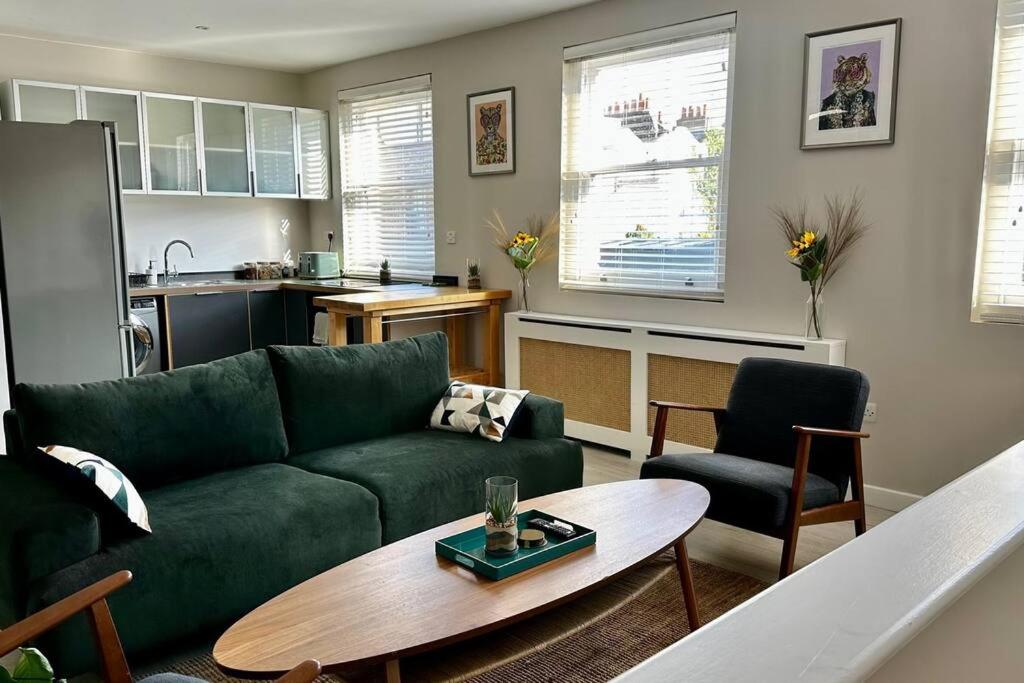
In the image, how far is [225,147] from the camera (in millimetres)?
6027

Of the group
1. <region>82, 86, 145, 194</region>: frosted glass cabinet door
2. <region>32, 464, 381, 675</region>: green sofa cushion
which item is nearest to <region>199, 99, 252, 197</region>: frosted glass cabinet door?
<region>82, 86, 145, 194</region>: frosted glass cabinet door

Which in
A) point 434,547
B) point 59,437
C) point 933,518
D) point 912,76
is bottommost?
point 434,547

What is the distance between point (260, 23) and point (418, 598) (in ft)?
14.3

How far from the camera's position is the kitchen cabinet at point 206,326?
220 inches

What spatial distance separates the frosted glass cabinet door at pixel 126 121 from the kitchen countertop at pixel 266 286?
0.75 m

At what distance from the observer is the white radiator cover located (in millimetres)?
3727

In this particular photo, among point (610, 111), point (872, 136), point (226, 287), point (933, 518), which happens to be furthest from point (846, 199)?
point (226, 287)

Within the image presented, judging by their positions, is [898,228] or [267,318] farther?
[267,318]

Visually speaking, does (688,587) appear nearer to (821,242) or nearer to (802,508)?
(802,508)

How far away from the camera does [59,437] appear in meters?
2.46

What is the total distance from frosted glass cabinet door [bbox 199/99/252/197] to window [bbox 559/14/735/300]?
2.77m

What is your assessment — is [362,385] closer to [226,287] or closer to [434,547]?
[434,547]

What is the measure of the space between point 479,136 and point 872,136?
2613 mm

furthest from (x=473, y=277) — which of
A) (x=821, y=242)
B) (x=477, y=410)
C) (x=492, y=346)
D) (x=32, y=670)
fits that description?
(x=32, y=670)
